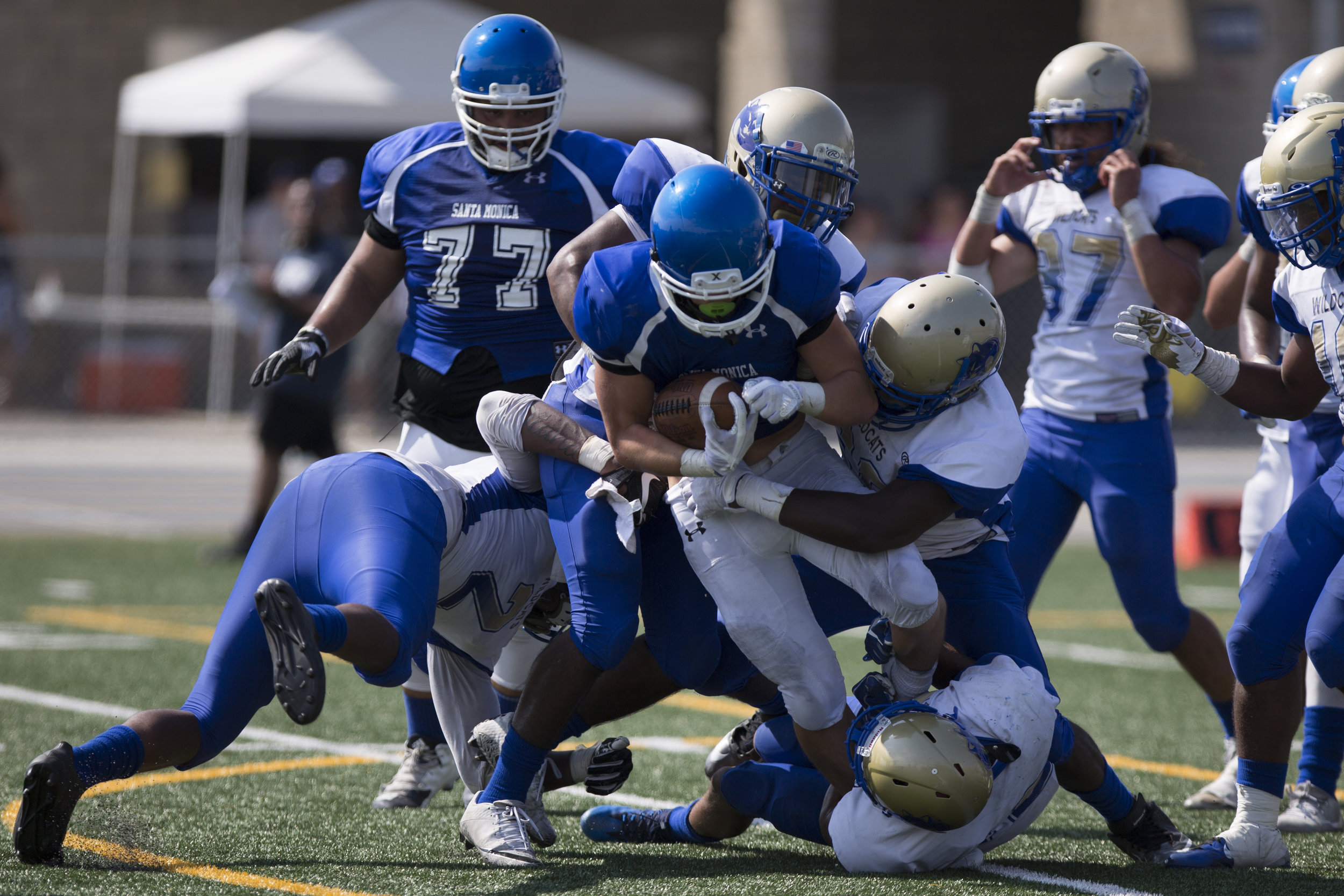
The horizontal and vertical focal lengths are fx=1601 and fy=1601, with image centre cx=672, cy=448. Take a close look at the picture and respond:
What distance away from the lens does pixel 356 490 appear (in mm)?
3664

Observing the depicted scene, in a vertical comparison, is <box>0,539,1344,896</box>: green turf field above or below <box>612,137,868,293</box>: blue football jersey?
below

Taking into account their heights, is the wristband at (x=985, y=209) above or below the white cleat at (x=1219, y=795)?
above

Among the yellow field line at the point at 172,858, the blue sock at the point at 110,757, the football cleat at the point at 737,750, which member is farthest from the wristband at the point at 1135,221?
the blue sock at the point at 110,757

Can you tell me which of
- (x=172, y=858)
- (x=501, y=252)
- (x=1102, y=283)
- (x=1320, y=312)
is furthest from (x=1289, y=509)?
(x=172, y=858)

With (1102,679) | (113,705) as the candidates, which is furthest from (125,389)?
(1102,679)

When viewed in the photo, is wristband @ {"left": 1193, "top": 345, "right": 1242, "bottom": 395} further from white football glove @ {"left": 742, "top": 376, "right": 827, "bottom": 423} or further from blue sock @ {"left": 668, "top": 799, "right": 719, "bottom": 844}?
blue sock @ {"left": 668, "top": 799, "right": 719, "bottom": 844}

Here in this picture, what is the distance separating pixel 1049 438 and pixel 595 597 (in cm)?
177

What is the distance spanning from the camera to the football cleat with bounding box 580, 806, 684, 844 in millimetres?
3812

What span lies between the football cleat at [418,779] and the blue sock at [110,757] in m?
0.96

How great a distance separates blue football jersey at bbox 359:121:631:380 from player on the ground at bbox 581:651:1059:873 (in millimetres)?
1314

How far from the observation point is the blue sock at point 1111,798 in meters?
3.62

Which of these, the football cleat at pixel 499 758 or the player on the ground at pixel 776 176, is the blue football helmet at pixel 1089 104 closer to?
the player on the ground at pixel 776 176

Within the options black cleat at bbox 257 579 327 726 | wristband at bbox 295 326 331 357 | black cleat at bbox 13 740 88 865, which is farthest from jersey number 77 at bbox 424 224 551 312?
black cleat at bbox 13 740 88 865

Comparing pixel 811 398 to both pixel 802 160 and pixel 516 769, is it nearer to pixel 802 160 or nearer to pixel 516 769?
pixel 802 160
